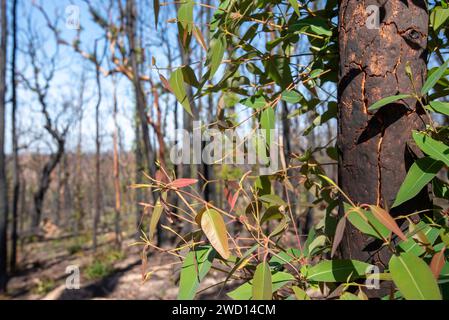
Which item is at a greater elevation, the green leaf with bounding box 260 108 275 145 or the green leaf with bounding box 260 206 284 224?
the green leaf with bounding box 260 108 275 145

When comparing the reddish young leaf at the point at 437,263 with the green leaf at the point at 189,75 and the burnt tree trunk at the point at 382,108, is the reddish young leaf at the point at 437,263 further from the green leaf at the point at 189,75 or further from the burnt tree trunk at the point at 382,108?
the green leaf at the point at 189,75

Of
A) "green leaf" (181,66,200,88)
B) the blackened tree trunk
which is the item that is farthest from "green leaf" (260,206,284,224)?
the blackened tree trunk

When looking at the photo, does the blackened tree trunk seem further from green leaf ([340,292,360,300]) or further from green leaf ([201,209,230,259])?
green leaf ([340,292,360,300])

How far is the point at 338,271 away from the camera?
50 cm

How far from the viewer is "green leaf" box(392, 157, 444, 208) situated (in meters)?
0.50

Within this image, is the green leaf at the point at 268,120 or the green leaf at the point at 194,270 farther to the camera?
the green leaf at the point at 268,120

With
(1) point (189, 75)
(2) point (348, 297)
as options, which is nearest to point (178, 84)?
(1) point (189, 75)

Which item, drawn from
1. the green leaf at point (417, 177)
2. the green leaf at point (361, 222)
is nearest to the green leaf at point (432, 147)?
the green leaf at point (417, 177)

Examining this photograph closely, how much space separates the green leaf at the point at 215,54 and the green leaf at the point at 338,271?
318 millimetres

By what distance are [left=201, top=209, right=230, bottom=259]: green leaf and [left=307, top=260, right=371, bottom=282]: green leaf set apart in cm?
13

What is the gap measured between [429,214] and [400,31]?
0.26 m

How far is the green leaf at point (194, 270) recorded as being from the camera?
0.52 meters
